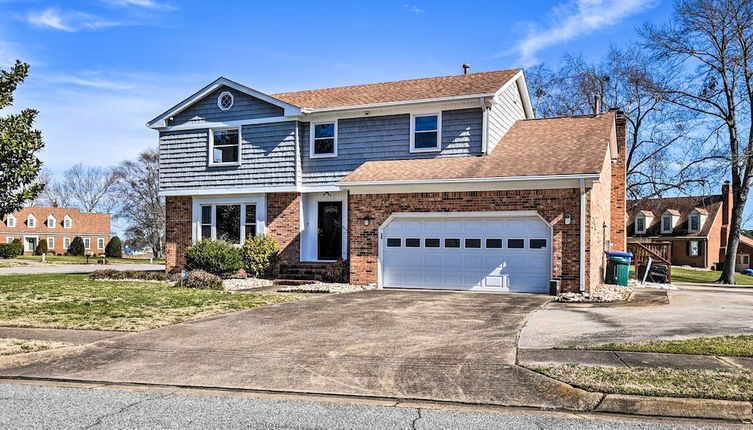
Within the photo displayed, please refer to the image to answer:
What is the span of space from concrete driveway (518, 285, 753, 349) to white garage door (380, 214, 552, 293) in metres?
2.47

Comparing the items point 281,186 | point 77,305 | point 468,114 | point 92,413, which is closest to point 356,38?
point 468,114

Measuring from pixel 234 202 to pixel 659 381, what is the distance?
17.6 m

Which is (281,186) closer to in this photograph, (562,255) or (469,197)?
(469,197)

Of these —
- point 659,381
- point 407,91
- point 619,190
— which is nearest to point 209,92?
point 407,91

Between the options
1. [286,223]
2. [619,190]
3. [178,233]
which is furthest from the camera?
[619,190]

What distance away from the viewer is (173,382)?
757 cm

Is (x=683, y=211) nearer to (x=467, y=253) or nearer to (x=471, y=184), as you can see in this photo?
(x=467, y=253)

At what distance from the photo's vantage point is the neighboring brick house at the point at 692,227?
5150 centimetres

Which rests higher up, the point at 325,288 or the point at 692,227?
the point at 692,227

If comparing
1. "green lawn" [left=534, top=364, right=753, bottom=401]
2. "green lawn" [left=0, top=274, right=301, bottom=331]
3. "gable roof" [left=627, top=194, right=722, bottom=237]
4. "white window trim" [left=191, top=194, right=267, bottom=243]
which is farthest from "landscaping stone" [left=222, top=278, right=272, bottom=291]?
"gable roof" [left=627, top=194, right=722, bottom=237]

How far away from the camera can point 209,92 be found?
22109 mm

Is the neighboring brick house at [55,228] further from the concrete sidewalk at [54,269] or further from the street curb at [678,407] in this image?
the street curb at [678,407]

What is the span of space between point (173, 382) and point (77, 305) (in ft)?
24.6

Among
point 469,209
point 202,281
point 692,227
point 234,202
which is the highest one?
point 234,202
